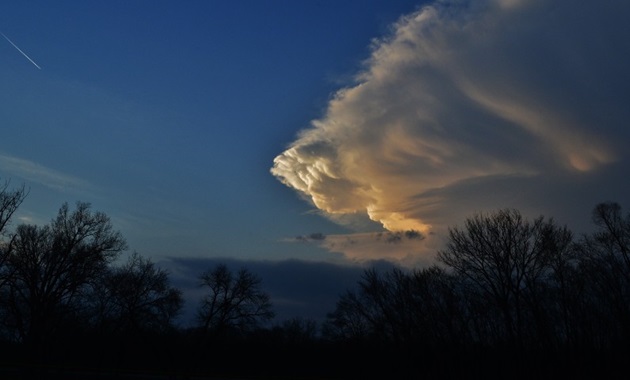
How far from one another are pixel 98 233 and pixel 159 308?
9.74m

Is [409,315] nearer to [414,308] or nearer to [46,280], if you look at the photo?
[414,308]

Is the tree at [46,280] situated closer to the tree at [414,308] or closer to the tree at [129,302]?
the tree at [129,302]

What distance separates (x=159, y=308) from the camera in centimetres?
5572

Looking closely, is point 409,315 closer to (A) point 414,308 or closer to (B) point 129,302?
(A) point 414,308

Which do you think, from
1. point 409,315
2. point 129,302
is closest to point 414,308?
point 409,315

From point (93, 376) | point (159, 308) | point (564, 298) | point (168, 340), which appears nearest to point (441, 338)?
point (564, 298)

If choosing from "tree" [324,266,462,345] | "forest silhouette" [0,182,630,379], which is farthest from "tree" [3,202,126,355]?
"tree" [324,266,462,345]

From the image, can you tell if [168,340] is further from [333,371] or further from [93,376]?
[333,371]

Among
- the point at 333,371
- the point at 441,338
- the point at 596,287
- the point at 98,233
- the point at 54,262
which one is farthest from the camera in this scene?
the point at 333,371

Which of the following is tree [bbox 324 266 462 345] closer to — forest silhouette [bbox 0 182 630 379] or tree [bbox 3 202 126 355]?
forest silhouette [bbox 0 182 630 379]

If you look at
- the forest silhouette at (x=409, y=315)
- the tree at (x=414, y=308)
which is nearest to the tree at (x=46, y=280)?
the forest silhouette at (x=409, y=315)

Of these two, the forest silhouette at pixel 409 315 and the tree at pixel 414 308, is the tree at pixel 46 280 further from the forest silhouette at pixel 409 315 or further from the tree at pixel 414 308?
the tree at pixel 414 308

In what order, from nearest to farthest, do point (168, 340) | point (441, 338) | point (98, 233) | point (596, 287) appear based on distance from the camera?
Result: point (596, 287), point (441, 338), point (98, 233), point (168, 340)

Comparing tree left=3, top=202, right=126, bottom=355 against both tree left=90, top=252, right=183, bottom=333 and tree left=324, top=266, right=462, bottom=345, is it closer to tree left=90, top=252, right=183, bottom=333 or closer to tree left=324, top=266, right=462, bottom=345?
tree left=90, top=252, right=183, bottom=333
